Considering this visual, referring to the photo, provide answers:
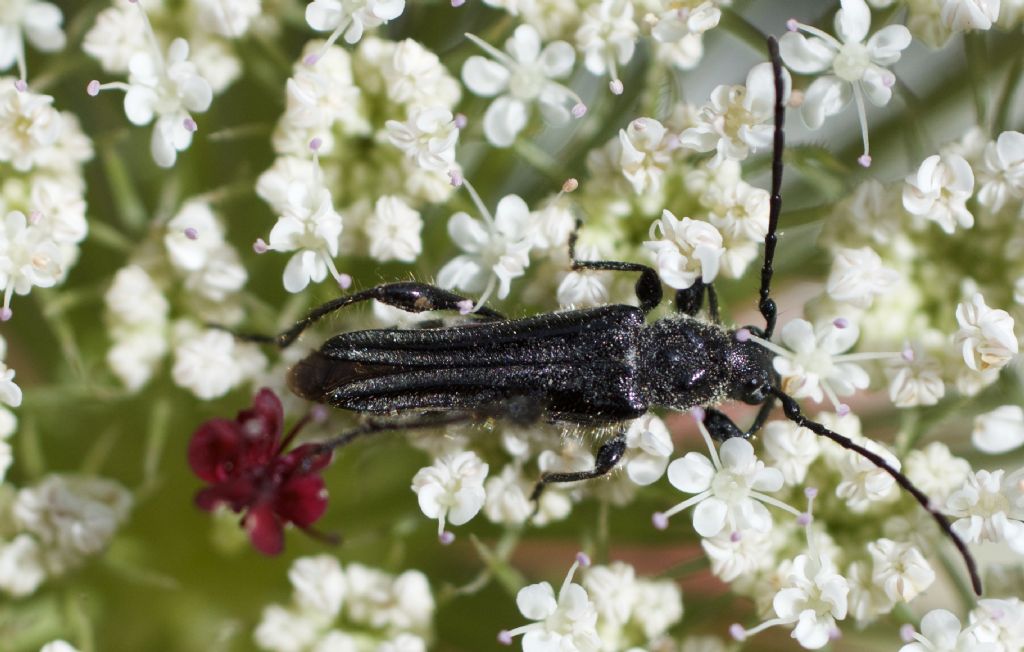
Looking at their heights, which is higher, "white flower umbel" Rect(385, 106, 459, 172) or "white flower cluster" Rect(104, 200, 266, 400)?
"white flower umbel" Rect(385, 106, 459, 172)

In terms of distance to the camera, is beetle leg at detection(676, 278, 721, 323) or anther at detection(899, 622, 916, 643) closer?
anther at detection(899, 622, 916, 643)

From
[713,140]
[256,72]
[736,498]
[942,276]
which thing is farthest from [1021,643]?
[256,72]

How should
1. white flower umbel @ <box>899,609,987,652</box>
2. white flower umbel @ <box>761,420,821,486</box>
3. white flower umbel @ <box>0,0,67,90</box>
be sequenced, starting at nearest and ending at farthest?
white flower umbel @ <box>899,609,987,652</box>, white flower umbel @ <box>761,420,821,486</box>, white flower umbel @ <box>0,0,67,90</box>

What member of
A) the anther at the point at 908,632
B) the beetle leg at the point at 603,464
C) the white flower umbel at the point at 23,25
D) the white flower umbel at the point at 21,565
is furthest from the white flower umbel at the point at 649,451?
the white flower umbel at the point at 23,25

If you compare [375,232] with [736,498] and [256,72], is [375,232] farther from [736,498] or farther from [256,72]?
[736,498]

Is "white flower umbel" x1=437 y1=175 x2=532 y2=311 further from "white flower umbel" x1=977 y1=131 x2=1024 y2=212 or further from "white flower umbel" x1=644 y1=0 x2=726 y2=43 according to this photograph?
"white flower umbel" x1=977 y1=131 x2=1024 y2=212

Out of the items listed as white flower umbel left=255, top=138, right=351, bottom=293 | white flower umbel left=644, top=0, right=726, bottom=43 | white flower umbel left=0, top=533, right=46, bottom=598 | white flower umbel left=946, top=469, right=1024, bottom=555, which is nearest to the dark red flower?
white flower umbel left=255, top=138, right=351, bottom=293
